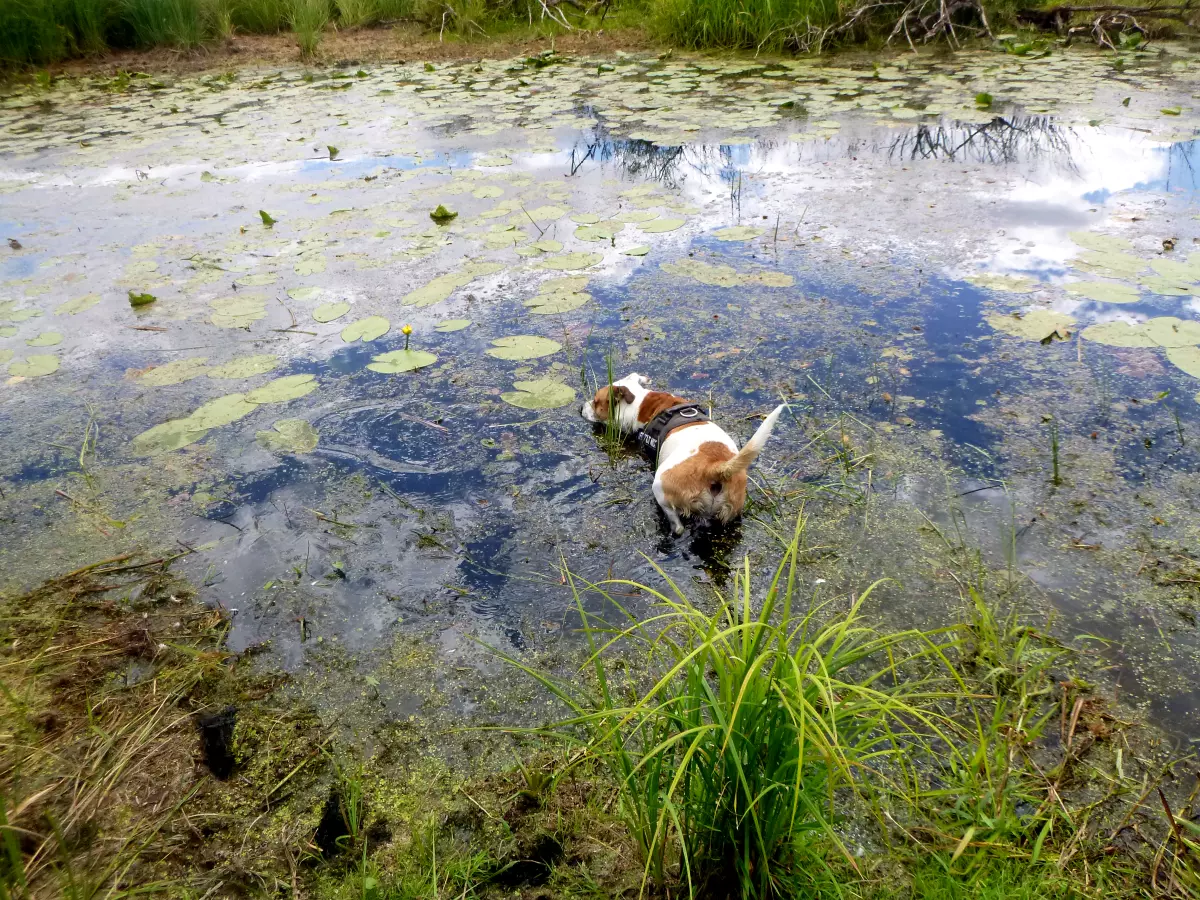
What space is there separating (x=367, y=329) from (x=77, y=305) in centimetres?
174

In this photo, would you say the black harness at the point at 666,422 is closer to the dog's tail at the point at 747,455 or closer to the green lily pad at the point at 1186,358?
the dog's tail at the point at 747,455

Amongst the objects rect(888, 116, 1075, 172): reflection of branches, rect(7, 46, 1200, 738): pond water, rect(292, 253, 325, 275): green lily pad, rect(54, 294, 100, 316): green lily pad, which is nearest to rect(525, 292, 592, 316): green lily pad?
rect(7, 46, 1200, 738): pond water

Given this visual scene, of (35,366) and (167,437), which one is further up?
(35,366)

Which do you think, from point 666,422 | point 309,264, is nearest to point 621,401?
point 666,422

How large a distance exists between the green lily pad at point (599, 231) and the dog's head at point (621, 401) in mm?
1743

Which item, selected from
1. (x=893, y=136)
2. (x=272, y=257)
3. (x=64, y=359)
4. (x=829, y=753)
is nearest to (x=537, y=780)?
(x=829, y=753)

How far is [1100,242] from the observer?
3.62 m

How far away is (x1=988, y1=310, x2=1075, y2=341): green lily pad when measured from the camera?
3.00m

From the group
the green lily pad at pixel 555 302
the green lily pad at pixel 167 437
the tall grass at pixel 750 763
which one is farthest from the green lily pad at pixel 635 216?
the tall grass at pixel 750 763

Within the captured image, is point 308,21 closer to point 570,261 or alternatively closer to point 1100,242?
point 570,261

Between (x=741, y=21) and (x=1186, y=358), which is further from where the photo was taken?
(x=741, y=21)

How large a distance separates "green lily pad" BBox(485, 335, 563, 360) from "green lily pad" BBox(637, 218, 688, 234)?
1354 millimetres

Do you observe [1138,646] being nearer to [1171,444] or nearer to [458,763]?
[1171,444]

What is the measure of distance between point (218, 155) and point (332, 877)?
628 cm
